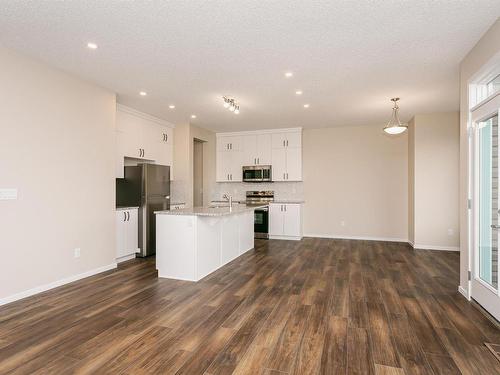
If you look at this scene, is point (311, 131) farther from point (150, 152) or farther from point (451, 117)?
point (150, 152)

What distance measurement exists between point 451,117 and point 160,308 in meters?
6.23

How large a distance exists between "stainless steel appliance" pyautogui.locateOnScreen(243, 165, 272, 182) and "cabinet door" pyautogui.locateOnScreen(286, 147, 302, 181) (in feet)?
1.57

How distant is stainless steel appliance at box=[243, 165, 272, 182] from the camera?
7227mm

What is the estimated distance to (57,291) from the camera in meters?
3.43

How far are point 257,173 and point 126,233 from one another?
3.53 m

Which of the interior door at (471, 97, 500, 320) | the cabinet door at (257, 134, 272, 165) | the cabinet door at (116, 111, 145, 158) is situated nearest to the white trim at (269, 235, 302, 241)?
the cabinet door at (257, 134, 272, 165)

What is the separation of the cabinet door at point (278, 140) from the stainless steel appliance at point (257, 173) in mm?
573

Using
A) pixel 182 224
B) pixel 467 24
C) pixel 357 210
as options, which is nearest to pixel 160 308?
pixel 182 224

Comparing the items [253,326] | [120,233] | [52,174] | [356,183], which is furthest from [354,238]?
[52,174]

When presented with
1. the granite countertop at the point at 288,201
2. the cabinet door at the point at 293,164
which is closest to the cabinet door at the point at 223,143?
the cabinet door at the point at 293,164

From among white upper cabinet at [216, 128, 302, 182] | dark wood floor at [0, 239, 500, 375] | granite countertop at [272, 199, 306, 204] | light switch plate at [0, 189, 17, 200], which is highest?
white upper cabinet at [216, 128, 302, 182]

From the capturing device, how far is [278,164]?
725 centimetres

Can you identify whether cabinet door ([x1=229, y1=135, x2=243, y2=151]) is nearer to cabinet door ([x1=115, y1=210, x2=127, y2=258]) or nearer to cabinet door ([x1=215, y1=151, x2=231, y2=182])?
cabinet door ([x1=215, y1=151, x2=231, y2=182])

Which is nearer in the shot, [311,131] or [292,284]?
[292,284]
